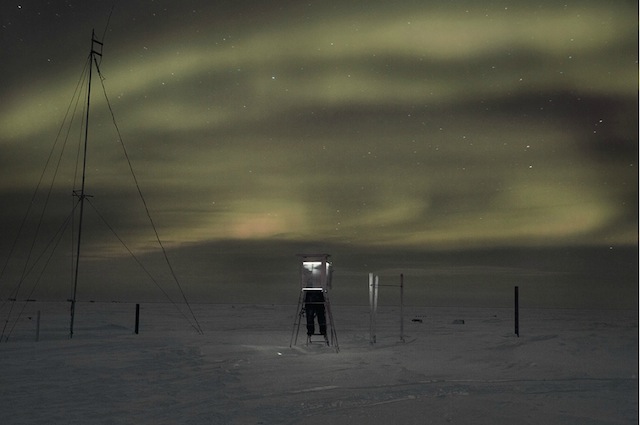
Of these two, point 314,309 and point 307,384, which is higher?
point 314,309

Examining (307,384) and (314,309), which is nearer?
(307,384)

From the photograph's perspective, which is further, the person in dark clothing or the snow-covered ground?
the person in dark clothing

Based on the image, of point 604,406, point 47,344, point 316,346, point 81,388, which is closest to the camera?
point 604,406

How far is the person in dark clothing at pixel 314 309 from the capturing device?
21750 mm

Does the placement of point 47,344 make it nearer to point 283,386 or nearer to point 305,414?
point 283,386

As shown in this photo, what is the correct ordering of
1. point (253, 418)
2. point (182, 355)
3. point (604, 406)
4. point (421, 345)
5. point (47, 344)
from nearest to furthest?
point (253, 418)
point (604, 406)
point (182, 355)
point (47, 344)
point (421, 345)

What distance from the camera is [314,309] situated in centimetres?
2208

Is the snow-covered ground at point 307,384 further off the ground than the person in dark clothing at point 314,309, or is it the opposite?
the person in dark clothing at point 314,309

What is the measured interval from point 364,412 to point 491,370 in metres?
6.62

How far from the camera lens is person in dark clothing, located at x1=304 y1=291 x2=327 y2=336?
21.8 m

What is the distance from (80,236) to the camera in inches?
840

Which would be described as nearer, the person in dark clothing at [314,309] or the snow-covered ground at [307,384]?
the snow-covered ground at [307,384]

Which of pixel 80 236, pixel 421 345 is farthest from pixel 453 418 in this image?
pixel 80 236

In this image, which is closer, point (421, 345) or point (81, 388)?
point (81, 388)
